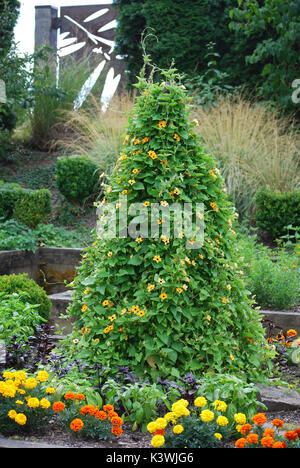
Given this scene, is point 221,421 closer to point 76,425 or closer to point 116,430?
point 116,430

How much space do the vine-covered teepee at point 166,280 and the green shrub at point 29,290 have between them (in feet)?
3.73

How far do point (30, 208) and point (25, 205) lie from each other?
3.0 inches

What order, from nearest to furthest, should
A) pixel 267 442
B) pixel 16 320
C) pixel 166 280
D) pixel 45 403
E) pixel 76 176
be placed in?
pixel 267 442 < pixel 45 403 < pixel 166 280 < pixel 16 320 < pixel 76 176

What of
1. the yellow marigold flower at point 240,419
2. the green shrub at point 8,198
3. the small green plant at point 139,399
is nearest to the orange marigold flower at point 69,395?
the small green plant at point 139,399

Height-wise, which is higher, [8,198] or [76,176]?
[76,176]

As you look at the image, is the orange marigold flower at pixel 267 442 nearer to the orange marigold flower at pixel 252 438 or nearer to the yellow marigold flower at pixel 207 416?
the orange marigold flower at pixel 252 438

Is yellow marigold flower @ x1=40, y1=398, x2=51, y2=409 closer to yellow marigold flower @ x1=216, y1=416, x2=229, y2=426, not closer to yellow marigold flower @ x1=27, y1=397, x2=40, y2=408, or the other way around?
yellow marigold flower @ x1=27, y1=397, x2=40, y2=408

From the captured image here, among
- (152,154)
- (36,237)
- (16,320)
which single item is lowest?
(16,320)

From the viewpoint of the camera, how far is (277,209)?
20.6 ft

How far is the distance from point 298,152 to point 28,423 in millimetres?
5986

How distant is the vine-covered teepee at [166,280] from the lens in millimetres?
2631

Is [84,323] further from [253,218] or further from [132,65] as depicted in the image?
[132,65]

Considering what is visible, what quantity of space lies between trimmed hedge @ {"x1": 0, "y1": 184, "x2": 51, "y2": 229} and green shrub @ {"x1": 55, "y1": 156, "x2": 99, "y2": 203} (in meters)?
0.73

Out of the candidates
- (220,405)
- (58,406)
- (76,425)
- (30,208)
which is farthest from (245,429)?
(30,208)
